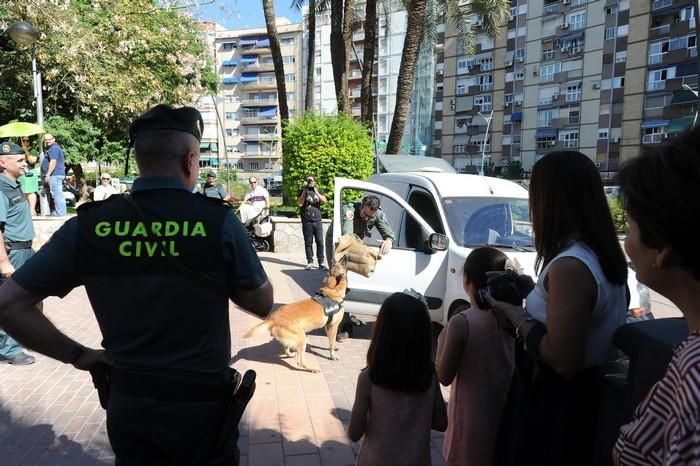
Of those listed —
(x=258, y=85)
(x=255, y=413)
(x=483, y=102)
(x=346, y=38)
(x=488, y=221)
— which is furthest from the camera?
(x=258, y=85)

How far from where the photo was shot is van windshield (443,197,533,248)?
518 centimetres

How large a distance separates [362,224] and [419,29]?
9.17 m

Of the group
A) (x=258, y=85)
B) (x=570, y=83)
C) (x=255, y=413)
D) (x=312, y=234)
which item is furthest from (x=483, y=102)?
(x=255, y=413)

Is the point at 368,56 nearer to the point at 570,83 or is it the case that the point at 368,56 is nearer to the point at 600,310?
the point at 600,310

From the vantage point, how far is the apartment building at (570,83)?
44.2 metres

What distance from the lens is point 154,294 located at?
157 centimetres

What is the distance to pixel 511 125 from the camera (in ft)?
194

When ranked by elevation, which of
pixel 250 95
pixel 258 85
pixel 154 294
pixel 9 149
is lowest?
pixel 154 294

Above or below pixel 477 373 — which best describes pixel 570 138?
above

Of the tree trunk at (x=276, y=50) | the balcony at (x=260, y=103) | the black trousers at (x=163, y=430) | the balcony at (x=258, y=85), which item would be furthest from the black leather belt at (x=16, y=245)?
the balcony at (x=260, y=103)

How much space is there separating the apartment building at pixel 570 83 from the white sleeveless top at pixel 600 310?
133 feet

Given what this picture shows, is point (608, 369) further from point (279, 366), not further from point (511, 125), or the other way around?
point (511, 125)

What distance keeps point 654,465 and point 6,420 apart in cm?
434

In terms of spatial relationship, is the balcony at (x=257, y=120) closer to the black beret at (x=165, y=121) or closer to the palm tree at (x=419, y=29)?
the palm tree at (x=419, y=29)
